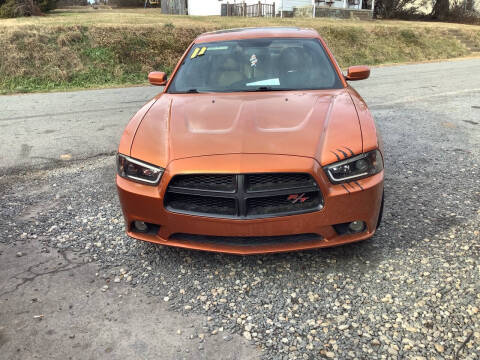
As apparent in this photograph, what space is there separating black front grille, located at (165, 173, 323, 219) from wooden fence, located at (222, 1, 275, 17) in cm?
2523

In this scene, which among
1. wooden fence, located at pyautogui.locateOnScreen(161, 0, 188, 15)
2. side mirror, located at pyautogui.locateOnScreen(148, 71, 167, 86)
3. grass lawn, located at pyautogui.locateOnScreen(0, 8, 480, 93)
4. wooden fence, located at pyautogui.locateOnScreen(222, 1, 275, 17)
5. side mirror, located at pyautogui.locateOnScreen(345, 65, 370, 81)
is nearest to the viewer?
side mirror, located at pyautogui.locateOnScreen(345, 65, 370, 81)

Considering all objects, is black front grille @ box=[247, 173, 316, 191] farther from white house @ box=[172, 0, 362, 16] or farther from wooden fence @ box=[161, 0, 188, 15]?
wooden fence @ box=[161, 0, 188, 15]

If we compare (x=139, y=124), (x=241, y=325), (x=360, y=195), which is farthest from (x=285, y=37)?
(x=241, y=325)

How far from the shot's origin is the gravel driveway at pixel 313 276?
2324 millimetres

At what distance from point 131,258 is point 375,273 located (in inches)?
69.5

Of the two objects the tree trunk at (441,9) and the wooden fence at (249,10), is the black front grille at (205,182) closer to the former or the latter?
the wooden fence at (249,10)

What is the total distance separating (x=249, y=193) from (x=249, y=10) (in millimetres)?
26640

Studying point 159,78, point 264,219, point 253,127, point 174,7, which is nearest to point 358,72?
point 253,127

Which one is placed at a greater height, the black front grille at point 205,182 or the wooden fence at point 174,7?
the wooden fence at point 174,7

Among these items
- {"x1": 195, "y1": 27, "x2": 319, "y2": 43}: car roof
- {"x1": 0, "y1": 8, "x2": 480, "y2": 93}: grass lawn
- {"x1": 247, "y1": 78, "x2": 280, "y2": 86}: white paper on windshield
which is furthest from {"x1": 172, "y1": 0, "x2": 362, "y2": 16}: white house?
{"x1": 247, "y1": 78, "x2": 280, "y2": 86}: white paper on windshield

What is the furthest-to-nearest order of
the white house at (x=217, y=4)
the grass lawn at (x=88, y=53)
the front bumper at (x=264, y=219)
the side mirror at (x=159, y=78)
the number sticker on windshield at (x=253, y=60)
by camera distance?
the white house at (x=217, y=4), the grass lawn at (x=88, y=53), the side mirror at (x=159, y=78), the number sticker on windshield at (x=253, y=60), the front bumper at (x=264, y=219)

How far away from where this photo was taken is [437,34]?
22.9 metres

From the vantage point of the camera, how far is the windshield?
3.92 metres

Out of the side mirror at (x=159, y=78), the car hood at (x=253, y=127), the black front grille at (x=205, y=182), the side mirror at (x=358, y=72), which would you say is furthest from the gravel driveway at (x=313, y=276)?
the side mirror at (x=159, y=78)
